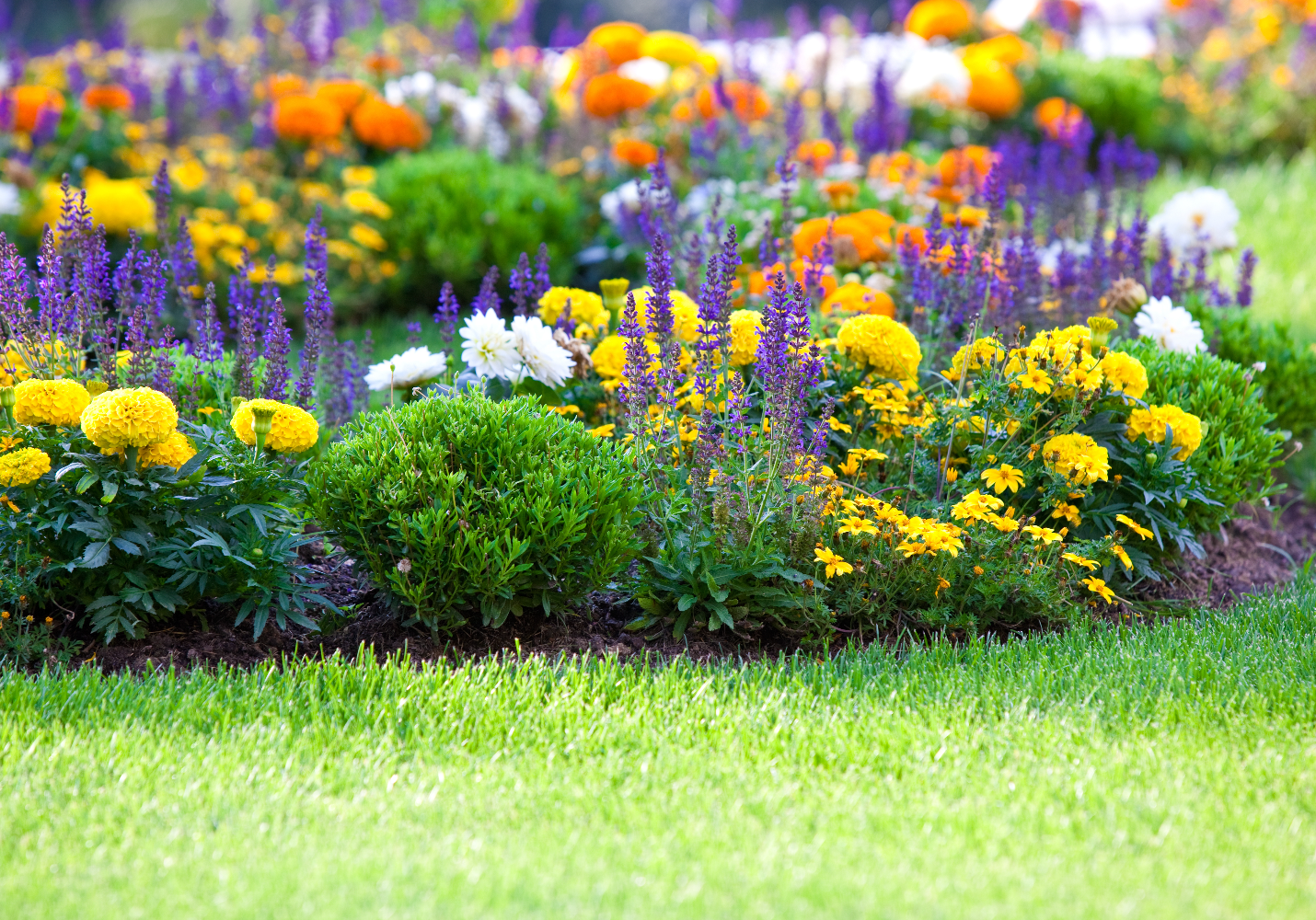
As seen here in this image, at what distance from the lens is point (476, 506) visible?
10.2ft

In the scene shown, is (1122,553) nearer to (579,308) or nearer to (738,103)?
(579,308)

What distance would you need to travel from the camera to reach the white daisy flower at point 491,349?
3557 mm

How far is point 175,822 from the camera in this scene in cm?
234

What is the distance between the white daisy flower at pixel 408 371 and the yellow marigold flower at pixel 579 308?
0.48m

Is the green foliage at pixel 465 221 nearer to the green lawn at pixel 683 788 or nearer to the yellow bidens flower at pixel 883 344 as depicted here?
the yellow bidens flower at pixel 883 344

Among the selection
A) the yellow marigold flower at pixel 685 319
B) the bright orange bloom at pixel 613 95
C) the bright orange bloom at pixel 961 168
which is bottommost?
the yellow marigold flower at pixel 685 319

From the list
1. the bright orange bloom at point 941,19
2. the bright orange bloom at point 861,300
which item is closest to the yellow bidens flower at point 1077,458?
the bright orange bloom at point 861,300

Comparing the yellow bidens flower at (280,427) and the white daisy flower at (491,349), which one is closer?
the yellow bidens flower at (280,427)

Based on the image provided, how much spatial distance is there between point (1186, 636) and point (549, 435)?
1.86 meters

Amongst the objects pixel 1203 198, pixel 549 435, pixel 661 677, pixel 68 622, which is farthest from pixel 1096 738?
pixel 1203 198

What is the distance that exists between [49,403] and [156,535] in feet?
1.35

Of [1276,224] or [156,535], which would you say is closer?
[156,535]

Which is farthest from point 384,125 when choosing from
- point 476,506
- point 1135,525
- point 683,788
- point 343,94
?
point 683,788

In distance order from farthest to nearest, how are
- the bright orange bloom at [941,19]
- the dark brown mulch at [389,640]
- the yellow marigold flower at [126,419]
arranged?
the bright orange bloom at [941,19], the dark brown mulch at [389,640], the yellow marigold flower at [126,419]
